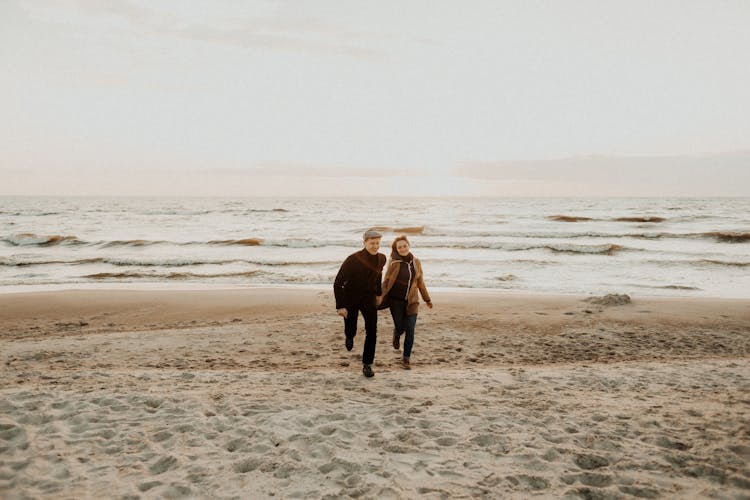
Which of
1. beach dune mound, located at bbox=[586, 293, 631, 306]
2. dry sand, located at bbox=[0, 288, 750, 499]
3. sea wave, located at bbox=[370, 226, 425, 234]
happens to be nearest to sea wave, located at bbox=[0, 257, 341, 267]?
dry sand, located at bbox=[0, 288, 750, 499]

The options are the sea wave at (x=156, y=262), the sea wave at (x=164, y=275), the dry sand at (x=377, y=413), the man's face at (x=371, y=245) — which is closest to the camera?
the dry sand at (x=377, y=413)

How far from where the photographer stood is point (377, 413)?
5.20m

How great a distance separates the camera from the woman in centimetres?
679

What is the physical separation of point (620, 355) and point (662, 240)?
28.8 metres

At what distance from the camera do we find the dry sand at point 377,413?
3934 millimetres

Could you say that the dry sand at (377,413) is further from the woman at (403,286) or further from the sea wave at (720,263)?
the sea wave at (720,263)

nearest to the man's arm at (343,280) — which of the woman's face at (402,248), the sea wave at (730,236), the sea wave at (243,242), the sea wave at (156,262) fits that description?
the woman's face at (402,248)

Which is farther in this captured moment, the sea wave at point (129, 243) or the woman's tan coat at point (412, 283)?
the sea wave at point (129, 243)

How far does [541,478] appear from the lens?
13.1ft

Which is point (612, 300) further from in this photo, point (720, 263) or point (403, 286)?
point (720, 263)

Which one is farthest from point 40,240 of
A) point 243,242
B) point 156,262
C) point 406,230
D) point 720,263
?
point 720,263

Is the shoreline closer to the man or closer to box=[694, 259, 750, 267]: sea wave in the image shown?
the man

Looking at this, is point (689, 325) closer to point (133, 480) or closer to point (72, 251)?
point (133, 480)

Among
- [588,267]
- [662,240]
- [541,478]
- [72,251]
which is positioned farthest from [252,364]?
[662,240]
